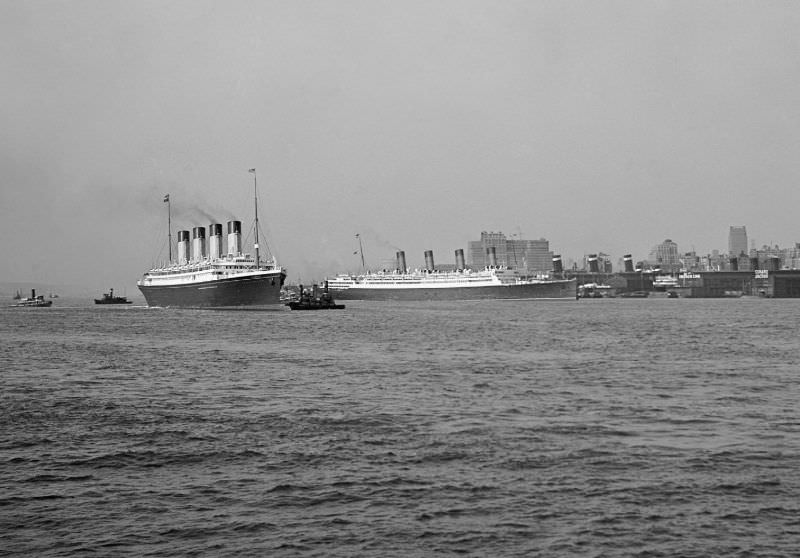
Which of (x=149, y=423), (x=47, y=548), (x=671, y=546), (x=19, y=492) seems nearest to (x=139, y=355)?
(x=149, y=423)

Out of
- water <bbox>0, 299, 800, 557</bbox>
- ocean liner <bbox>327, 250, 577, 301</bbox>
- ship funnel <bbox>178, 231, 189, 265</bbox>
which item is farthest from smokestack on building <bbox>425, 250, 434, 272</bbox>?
water <bbox>0, 299, 800, 557</bbox>

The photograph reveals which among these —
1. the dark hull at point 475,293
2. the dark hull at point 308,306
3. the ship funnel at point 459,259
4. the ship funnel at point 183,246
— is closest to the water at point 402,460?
the dark hull at point 308,306

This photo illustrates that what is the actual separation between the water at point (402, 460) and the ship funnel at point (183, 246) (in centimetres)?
8829

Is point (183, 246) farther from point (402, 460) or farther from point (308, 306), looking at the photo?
point (402, 460)

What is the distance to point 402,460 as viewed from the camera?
15.9 m

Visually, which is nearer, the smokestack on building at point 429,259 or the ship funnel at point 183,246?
the ship funnel at point 183,246

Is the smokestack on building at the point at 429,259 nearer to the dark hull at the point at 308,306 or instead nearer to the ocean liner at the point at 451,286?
the ocean liner at the point at 451,286

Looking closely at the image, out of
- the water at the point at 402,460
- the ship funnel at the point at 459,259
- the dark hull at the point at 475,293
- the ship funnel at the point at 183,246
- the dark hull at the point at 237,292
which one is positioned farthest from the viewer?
the ship funnel at the point at 459,259

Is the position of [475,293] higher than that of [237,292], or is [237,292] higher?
[237,292]

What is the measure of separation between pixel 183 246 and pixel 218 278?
77.7 feet

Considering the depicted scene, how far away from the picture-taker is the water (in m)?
11.6

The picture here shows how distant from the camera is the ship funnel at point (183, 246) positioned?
120188mm

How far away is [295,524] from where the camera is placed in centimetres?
1216

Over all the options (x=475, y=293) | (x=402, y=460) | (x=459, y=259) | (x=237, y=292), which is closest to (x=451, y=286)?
(x=475, y=293)
